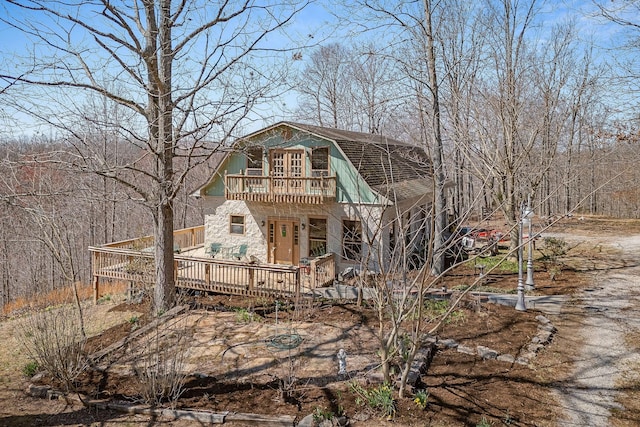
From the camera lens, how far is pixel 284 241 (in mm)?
15320

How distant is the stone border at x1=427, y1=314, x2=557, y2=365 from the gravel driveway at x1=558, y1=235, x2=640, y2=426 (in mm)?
464

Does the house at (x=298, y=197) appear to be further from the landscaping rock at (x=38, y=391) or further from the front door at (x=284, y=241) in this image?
the landscaping rock at (x=38, y=391)

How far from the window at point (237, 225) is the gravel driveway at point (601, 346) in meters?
10.7

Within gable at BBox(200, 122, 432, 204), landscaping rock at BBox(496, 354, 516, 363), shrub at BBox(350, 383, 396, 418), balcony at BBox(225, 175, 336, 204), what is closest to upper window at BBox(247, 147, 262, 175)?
gable at BBox(200, 122, 432, 204)

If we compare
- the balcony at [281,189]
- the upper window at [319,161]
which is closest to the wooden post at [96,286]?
the balcony at [281,189]

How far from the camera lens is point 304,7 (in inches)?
316

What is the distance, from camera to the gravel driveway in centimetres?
564

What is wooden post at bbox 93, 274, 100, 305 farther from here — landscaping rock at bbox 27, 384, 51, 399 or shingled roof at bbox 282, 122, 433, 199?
shingled roof at bbox 282, 122, 433, 199

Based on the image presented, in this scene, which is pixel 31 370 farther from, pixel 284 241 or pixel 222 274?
pixel 284 241

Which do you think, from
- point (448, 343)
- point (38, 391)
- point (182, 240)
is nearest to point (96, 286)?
point (182, 240)

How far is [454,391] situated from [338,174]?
9263mm

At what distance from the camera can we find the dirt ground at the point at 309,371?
5.50m

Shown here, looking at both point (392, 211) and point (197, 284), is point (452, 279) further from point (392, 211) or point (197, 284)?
point (197, 284)

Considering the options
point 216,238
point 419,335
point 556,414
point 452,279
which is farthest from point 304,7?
point 216,238
